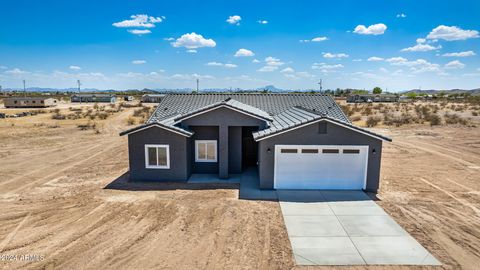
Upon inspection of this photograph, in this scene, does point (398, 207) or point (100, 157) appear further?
point (100, 157)

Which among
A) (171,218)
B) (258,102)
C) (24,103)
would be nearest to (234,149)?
(258,102)

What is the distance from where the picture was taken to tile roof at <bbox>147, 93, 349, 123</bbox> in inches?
788

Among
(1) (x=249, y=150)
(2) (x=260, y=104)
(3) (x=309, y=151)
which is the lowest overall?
(1) (x=249, y=150)

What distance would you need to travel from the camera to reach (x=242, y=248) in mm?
8906

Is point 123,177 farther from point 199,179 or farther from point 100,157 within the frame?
point 100,157

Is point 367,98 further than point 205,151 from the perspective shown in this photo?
Yes

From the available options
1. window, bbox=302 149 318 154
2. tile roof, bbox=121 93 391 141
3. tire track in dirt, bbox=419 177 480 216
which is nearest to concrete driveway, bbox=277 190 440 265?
window, bbox=302 149 318 154

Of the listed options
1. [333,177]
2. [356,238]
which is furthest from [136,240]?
[333,177]

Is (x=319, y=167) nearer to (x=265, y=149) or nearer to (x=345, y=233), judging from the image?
(x=265, y=149)

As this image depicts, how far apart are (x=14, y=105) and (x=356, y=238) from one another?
71.8 meters

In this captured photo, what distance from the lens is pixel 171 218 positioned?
36.0 feet

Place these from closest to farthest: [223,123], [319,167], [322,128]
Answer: [322,128] → [319,167] → [223,123]

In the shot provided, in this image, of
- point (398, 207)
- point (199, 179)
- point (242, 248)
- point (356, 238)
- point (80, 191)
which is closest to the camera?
point (242, 248)

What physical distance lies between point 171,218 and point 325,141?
7440 mm
